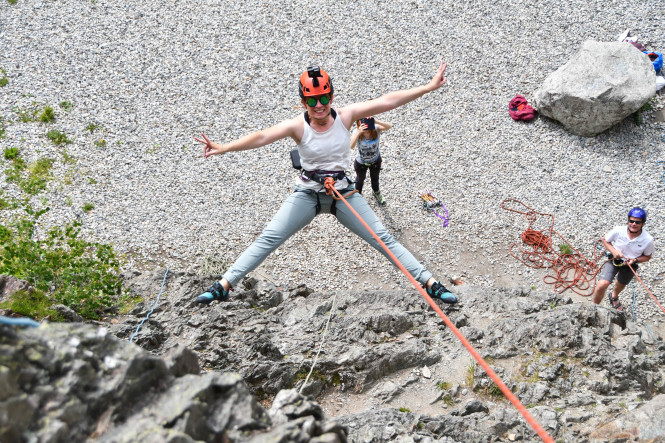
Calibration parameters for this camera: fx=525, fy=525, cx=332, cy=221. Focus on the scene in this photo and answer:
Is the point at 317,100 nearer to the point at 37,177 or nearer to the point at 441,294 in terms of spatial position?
the point at 441,294

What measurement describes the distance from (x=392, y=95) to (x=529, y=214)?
6380 millimetres

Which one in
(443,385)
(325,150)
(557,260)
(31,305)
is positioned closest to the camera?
(443,385)

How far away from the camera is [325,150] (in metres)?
6.86

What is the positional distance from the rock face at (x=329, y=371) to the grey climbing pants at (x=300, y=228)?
897 millimetres

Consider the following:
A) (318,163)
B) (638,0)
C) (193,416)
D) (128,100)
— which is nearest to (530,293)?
(318,163)

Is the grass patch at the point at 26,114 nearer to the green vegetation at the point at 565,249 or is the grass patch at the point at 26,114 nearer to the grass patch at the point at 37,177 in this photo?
the grass patch at the point at 37,177

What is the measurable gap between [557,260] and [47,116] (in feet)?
41.4

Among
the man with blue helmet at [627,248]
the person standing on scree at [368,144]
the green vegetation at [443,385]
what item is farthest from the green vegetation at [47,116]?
the man with blue helmet at [627,248]

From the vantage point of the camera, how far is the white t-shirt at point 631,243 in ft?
29.2

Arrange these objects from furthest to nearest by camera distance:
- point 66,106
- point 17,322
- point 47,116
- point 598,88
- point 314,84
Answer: point 66,106 → point 47,116 → point 598,88 → point 314,84 → point 17,322

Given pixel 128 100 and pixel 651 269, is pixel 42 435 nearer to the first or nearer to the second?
pixel 651 269

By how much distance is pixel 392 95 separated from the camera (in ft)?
22.9

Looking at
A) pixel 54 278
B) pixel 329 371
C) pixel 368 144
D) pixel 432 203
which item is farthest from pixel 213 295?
pixel 432 203

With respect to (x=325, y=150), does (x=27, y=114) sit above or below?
above
